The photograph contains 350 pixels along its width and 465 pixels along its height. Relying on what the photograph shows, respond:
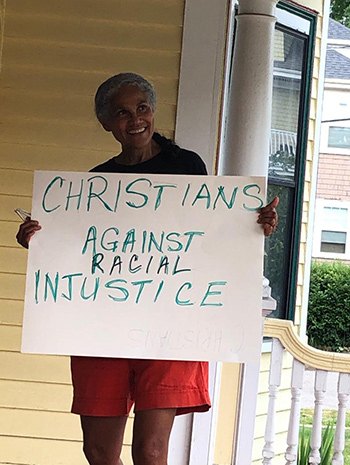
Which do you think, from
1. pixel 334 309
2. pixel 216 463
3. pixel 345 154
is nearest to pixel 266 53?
pixel 216 463

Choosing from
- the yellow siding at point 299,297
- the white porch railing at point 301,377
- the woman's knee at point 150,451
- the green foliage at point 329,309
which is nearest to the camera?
the woman's knee at point 150,451

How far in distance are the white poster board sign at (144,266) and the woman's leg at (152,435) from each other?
0.69 feet

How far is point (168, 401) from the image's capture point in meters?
2.29

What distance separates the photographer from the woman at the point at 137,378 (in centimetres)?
230

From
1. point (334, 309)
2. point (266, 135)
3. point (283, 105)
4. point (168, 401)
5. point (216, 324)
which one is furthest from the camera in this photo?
point (334, 309)

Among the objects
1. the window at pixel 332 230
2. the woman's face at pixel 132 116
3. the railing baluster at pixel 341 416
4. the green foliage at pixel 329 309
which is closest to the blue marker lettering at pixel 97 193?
the woman's face at pixel 132 116

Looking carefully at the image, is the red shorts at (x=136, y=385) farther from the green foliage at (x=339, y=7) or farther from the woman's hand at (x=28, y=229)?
the green foliage at (x=339, y=7)

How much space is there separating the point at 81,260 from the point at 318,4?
110 inches

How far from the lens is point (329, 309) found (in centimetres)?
1258

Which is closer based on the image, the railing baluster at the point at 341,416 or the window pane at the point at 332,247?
the railing baluster at the point at 341,416

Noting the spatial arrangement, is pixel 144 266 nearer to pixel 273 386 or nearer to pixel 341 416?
pixel 273 386

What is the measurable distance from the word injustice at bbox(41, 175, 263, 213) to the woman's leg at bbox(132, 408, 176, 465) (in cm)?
62

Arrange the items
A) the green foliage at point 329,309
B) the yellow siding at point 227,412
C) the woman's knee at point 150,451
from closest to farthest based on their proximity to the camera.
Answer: the woman's knee at point 150,451 < the yellow siding at point 227,412 < the green foliage at point 329,309

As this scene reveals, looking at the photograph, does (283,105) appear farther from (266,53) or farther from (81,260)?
(81,260)
